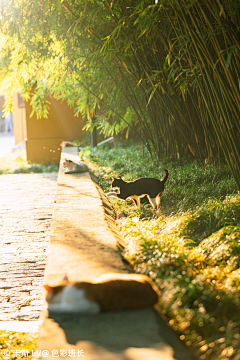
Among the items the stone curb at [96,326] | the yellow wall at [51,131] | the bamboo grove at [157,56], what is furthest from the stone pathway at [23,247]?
the yellow wall at [51,131]

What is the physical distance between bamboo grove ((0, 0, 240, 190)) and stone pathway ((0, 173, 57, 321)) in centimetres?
191

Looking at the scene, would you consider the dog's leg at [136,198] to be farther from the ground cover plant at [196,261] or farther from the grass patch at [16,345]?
the grass patch at [16,345]

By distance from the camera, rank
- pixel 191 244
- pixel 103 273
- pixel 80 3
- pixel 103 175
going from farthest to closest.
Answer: pixel 103 175, pixel 80 3, pixel 191 244, pixel 103 273

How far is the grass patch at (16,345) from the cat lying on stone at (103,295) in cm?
21

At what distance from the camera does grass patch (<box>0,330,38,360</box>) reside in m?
1.56

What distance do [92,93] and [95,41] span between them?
126cm

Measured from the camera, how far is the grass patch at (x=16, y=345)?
156 centimetres

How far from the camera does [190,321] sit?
1416mm

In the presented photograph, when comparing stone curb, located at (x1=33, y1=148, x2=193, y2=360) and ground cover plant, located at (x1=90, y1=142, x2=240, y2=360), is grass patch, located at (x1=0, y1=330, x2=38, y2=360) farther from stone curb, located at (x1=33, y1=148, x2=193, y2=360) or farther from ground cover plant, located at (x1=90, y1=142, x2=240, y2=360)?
ground cover plant, located at (x1=90, y1=142, x2=240, y2=360)

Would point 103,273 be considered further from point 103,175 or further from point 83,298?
point 103,175

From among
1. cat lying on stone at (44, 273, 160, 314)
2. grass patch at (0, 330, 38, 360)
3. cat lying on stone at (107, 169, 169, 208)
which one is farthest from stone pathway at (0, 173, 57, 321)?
cat lying on stone at (107, 169, 169, 208)

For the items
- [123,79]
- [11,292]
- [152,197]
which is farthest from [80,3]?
[11,292]

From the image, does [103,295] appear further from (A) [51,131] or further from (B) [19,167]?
(A) [51,131]

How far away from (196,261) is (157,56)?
11.3ft
